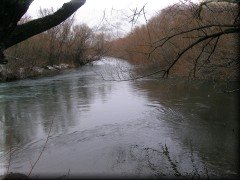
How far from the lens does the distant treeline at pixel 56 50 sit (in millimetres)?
28597

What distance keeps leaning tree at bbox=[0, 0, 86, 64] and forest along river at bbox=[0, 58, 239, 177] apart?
2052 millimetres

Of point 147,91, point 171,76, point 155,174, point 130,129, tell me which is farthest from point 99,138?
point 171,76

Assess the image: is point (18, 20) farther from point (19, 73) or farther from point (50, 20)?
point (19, 73)

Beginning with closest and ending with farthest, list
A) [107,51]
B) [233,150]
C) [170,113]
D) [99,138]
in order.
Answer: [233,150] < [99,138] < [170,113] < [107,51]

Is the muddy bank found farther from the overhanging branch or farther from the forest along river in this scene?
the overhanging branch

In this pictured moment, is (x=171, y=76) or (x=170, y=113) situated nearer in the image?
(x=170, y=113)

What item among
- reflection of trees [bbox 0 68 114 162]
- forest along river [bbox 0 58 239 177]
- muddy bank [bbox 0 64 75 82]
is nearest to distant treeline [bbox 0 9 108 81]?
muddy bank [bbox 0 64 75 82]

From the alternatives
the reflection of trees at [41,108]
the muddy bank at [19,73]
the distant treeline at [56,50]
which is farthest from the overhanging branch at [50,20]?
the distant treeline at [56,50]

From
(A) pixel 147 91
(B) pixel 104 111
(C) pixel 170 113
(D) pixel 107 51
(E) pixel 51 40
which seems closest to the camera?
(C) pixel 170 113

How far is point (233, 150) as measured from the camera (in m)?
8.15

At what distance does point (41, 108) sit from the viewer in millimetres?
14273

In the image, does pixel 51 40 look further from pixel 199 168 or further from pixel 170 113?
Answer: pixel 199 168

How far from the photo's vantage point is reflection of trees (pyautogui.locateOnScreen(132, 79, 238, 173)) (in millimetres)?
8266

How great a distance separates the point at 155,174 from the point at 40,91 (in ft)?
43.8
